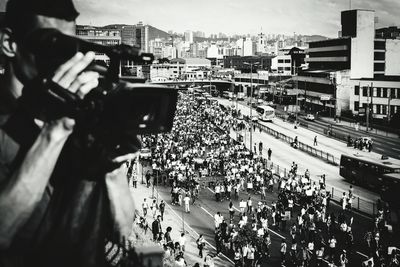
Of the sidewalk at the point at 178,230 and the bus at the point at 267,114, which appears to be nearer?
the sidewalk at the point at 178,230

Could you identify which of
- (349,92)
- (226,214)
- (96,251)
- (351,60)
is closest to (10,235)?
(96,251)

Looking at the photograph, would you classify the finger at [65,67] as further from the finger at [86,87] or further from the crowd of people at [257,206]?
the crowd of people at [257,206]

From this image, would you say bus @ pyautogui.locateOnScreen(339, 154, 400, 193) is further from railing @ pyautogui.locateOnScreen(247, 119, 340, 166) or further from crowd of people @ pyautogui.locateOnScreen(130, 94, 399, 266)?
railing @ pyautogui.locateOnScreen(247, 119, 340, 166)

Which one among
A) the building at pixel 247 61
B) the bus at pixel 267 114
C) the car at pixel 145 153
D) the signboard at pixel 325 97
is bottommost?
the car at pixel 145 153

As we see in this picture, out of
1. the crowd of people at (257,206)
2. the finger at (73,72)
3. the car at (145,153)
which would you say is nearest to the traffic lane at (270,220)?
the crowd of people at (257,206)

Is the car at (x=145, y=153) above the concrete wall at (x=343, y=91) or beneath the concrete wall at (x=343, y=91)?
beneath

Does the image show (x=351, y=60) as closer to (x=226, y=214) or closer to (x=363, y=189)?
(x=363, y=189)

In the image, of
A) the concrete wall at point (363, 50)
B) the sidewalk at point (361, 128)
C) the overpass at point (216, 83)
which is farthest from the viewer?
the overpass at point (216, 83)

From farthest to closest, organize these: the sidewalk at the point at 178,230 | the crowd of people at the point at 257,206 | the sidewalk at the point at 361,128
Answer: the sidewalk at the point at 361,128 → the sidewalk at the point at 178,230 → the crowd of people at the point at 257,206
